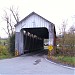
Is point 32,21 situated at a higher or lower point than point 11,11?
lower

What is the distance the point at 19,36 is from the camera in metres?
29.8

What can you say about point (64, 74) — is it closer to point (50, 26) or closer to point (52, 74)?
point (52, 74)

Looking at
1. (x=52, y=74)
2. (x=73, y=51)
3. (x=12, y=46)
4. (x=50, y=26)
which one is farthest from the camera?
(x=12, y=46)

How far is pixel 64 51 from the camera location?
1067 inches

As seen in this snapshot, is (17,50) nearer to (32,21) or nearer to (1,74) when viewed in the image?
(32,21)

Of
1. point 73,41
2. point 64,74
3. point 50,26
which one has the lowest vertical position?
point 64,74

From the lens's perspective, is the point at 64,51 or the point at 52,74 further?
the point at 64,51

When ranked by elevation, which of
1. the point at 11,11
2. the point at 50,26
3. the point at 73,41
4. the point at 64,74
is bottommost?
the point at 64,74

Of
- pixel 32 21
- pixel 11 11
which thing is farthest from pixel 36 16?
pixel 11 11

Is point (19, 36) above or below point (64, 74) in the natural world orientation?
above

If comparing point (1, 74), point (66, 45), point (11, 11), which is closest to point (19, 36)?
point (66, 45)

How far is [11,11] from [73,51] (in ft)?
120

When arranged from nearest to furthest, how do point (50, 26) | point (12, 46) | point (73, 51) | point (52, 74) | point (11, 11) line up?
1. point (52, 74)
2. point (73, 51)
3. point (50, 26)
4. point (12, 46)
5. point (11, 11)

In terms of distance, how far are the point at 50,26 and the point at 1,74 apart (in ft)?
55.6
